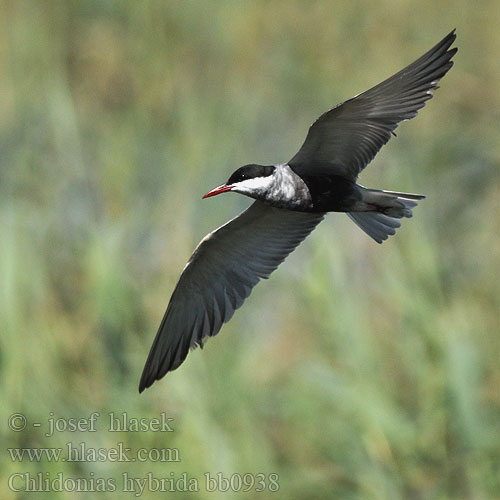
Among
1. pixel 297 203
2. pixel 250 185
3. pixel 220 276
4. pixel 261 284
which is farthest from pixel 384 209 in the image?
pixel 261 284

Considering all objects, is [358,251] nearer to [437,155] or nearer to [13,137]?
[437,155]

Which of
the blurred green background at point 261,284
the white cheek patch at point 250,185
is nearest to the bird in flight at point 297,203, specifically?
the white cheek patch at point 250,185

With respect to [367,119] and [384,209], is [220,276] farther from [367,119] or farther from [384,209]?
[367,119]

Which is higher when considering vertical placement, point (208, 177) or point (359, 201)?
point (208, 177)

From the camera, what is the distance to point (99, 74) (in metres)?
8.10

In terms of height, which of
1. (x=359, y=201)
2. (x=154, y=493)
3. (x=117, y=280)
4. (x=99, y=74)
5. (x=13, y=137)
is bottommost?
(x=154, y=493)

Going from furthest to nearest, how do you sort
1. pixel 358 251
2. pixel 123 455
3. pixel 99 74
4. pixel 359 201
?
pixel 99 74, pixel 358 251, pixel 123 455, pixel 359 201

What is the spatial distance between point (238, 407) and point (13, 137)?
2183 millimetres

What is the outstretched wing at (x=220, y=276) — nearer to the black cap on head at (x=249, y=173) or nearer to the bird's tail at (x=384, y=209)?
the bird's tail at (x=384, y=209)

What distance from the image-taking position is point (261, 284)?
20.3 feet

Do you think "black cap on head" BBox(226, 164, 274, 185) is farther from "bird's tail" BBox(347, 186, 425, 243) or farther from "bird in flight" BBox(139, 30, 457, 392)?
"bird's tail" BBox(347, 186, 425, 243)

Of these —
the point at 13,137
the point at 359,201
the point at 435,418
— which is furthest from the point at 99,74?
the point at 359,201

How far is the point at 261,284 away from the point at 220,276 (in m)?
1.88

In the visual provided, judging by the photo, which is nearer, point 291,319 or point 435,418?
point 435,418
